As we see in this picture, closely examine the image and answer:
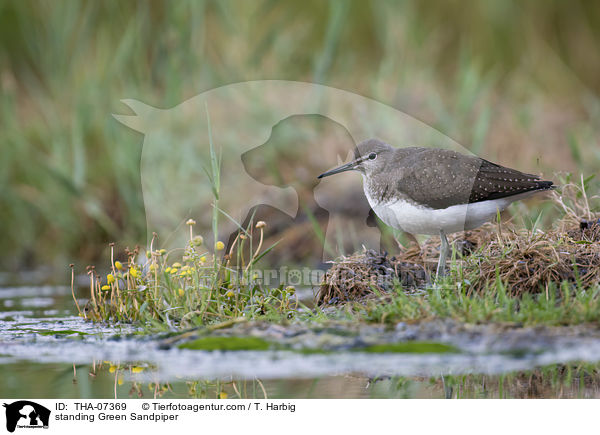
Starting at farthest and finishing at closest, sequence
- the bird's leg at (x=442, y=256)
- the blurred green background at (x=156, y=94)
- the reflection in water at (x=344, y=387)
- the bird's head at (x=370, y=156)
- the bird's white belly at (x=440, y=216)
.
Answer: the blurred green background at (x=156, y=94)
the bird's head at (x=370, y=156)
the bird's leg at (x=442, y=256)
the bird's white belly at (x=440, y=216)
the reflection in water at (x=344, y=387)

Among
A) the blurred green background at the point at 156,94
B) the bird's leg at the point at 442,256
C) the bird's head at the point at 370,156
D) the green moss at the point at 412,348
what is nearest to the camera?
the green moss at the point at 412,348

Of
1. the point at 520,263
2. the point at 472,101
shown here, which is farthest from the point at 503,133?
the point at 520,263

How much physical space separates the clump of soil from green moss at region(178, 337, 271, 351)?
53.4 inches

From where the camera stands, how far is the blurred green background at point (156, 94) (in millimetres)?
11445

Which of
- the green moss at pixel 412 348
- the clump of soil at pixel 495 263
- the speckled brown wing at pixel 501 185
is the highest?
the speckled brown wing at pixel 501 185

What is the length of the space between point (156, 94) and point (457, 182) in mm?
6006

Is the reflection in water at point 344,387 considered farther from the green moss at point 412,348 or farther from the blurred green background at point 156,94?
the blurred green background at point 156,94

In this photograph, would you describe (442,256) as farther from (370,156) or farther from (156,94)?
(156,94)

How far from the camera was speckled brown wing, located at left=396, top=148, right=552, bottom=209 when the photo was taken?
723 centimetres
